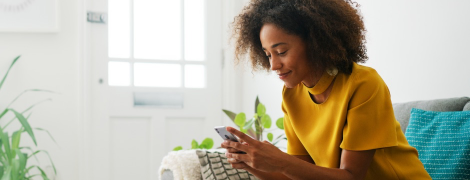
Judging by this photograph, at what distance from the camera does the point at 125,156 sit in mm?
3594

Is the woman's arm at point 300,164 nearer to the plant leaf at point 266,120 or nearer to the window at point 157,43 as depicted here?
the plant leaf at point 266,120

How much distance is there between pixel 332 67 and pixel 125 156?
8.41ft

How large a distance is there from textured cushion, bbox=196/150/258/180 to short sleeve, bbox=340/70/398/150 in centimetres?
47

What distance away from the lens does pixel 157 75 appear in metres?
3.71

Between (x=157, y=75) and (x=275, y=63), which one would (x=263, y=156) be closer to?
(x=275, y=63)

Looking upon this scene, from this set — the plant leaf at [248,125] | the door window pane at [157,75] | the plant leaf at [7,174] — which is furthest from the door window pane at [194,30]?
the plant leaf at [7,174]

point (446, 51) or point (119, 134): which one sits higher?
point (446, 51)

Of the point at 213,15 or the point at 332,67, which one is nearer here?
the point at 332,67

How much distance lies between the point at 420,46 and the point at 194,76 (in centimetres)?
202

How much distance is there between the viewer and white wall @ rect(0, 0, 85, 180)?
11.0 feet

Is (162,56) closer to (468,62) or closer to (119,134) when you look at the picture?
(119,134)

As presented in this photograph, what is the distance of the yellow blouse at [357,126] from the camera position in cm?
122

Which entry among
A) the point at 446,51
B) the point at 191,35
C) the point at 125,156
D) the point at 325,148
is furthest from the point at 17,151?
the point at 446,51

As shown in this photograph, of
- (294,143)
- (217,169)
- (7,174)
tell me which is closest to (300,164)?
(294,143)
